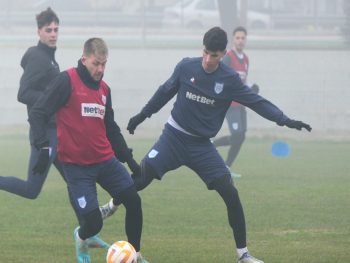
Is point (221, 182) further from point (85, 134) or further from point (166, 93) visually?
point (85, 134)

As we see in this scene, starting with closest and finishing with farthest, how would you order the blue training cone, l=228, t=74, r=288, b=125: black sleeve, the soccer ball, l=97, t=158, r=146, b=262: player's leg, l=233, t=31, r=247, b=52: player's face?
the soccer ball, l=97, t=158, r=146, b=262: player's leg, l=228, t=74, r=288, b=125: black sleeve, l=233, t=31, r=247, b=52: player's face, the blue training cone

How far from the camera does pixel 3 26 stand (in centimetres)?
2966

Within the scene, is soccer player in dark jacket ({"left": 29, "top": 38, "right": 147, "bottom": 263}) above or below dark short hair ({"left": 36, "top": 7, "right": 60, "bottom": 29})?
below

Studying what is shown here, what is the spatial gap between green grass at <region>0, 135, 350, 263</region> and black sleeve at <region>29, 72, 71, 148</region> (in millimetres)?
1165

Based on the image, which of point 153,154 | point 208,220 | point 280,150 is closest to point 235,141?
point 280,150

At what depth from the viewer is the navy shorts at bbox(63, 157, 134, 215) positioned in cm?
762

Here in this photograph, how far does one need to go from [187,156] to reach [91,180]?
1.06 m

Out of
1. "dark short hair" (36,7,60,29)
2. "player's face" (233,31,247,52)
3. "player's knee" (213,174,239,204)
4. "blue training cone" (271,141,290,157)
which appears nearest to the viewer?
Result: "player's knee" (213,174,239,204)

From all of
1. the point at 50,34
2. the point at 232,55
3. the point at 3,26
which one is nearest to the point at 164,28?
the point at 3,26

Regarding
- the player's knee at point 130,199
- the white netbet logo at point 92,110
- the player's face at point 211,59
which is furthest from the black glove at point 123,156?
the player's face at point 211,59

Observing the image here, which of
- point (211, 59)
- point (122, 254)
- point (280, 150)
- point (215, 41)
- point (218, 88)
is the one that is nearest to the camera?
point (122, 254)

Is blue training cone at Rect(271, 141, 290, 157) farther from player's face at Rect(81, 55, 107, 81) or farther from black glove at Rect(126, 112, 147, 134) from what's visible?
player's face at Rect(81, 55, 107, 81)

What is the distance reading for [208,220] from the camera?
10.4 meters

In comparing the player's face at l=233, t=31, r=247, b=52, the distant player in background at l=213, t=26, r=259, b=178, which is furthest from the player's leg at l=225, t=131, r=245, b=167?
the player's face at l=233, t=31, r=247, b=52
